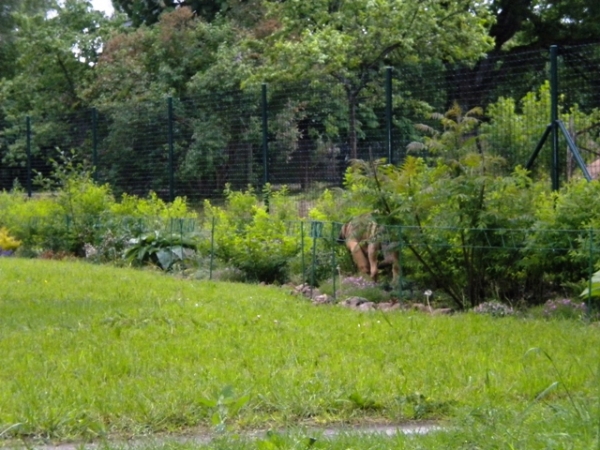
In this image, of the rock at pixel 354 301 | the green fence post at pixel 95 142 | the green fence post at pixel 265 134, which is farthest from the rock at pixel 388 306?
the green fence post at pixel 95 142

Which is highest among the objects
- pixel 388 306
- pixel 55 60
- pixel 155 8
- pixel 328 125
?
pixel 155 8

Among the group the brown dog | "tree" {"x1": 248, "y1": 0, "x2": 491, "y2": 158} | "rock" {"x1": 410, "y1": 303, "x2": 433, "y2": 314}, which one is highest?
"tree" {"x1": 248, "y1": 0, "x2": 491, "y2": 158}

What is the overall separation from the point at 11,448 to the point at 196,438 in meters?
0.99

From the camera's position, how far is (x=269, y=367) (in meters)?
6.76

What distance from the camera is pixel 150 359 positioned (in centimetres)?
708

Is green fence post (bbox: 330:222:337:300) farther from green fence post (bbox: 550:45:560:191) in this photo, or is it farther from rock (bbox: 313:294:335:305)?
green fence post (bbox: 550:45:560:191)

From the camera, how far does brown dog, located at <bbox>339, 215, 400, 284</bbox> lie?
394 inches

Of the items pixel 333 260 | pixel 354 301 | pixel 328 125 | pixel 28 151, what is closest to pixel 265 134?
pixel 328 125

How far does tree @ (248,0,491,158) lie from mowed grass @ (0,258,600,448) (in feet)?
37.8

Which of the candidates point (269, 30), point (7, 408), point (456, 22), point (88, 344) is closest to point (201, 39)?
point (269, 30)

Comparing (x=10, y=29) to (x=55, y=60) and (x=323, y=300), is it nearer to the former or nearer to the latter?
(x=55, y=60)

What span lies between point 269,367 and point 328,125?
349 inches

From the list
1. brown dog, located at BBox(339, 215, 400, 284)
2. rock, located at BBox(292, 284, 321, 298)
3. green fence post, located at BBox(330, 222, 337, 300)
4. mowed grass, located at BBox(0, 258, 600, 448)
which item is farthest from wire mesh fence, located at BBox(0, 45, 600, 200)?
mowed grass, located at BBox(0, 258, 600, 448)

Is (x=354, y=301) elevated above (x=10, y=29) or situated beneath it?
situated beneath
